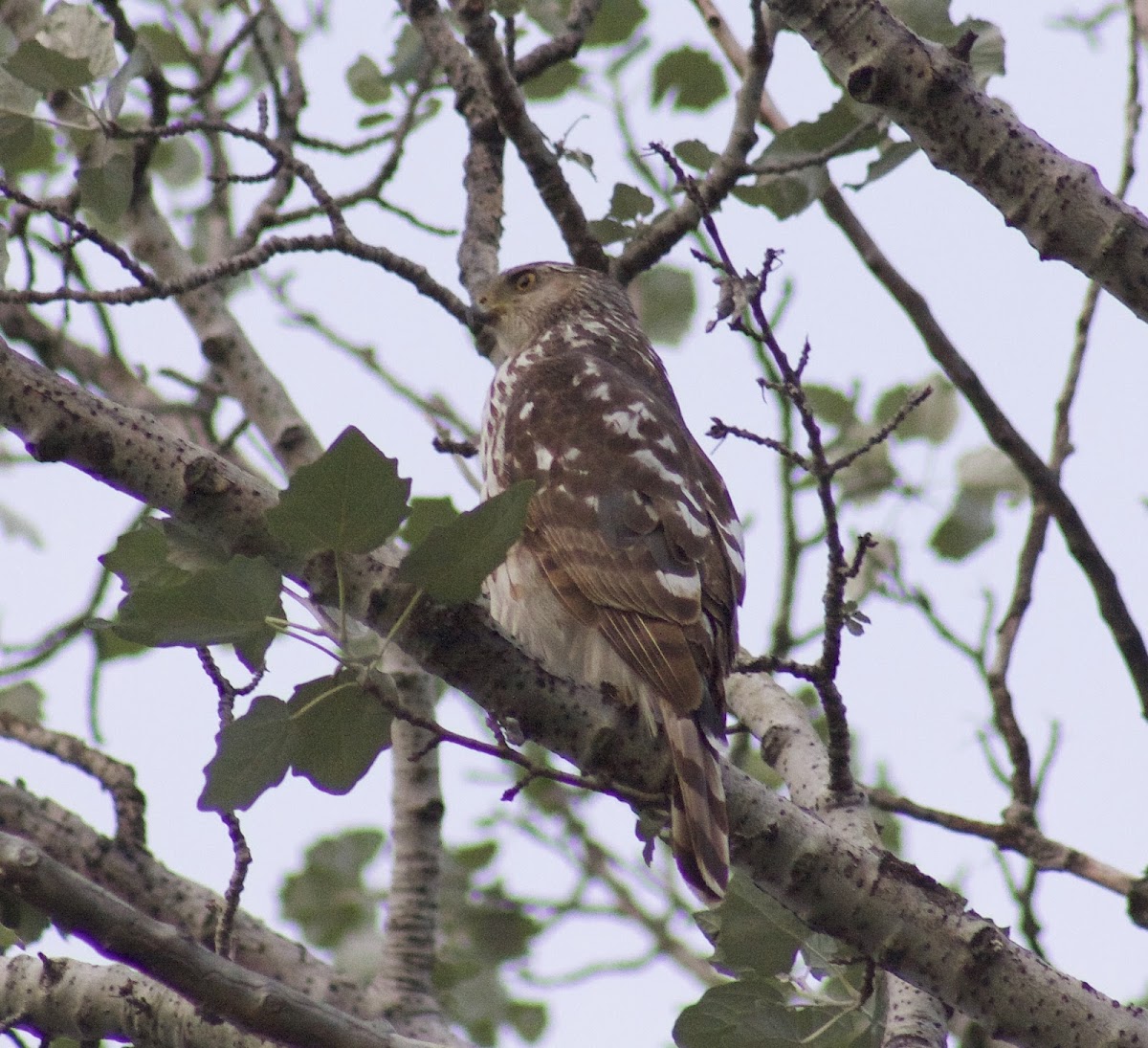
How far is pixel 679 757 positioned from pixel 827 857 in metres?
0.39

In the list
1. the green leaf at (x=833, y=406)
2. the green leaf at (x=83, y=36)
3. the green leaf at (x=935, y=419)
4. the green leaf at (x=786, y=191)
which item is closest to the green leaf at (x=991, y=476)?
the green leaf at (x=935, y=419)

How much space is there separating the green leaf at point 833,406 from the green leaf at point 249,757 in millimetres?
3140

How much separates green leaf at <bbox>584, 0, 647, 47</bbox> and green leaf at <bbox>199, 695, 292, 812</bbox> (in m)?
3.49

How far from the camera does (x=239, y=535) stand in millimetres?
2682

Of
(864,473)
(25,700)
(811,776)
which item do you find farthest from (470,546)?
(864,473)

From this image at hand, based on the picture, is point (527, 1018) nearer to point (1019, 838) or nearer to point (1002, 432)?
point (1019, 838)

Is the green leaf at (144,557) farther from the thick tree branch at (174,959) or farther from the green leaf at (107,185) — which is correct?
the green leaf at (107,185)

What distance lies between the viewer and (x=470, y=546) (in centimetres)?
254

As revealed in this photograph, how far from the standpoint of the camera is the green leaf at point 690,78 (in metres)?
5.35

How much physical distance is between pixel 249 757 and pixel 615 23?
12.0ft

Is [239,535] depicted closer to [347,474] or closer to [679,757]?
[347,474]

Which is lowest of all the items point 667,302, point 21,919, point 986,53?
point 21,919

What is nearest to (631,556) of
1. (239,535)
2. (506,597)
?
(506,597)

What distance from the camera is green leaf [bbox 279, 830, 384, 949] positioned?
601 centimetres
